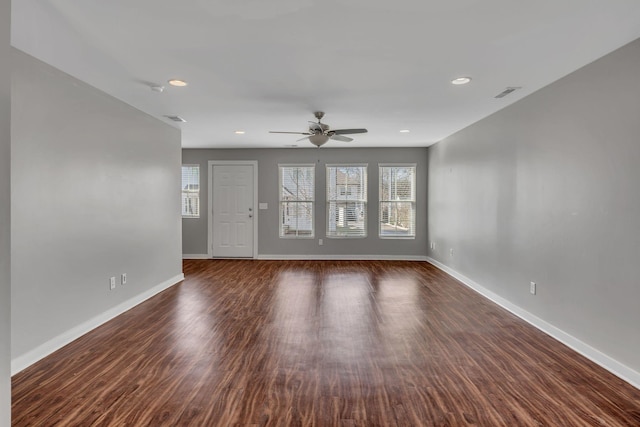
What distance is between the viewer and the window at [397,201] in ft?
25.6

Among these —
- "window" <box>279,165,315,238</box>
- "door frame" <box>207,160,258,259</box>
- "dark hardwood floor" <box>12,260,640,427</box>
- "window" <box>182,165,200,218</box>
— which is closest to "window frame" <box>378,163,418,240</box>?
"window" <box>279,165,315,238</box>

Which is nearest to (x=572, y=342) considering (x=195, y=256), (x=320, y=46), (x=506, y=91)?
(x=506, y=91)

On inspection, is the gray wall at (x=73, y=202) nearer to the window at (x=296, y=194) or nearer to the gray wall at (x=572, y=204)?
the window at (x=296, y=194)

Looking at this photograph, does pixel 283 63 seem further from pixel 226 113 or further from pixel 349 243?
pixel 349 243

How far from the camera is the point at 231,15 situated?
2.25m

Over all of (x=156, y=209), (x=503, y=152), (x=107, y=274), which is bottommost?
(x=107, y=274)

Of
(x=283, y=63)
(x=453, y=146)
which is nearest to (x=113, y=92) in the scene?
(x=283, y=63)

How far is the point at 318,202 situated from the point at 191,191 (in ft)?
9.39

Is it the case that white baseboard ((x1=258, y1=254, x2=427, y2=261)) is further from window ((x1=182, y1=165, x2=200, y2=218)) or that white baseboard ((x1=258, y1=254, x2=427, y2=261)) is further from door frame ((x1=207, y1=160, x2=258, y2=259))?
window ((x1=182, y1=165, x2=200, y2=218))

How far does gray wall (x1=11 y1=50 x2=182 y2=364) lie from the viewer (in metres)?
2.75

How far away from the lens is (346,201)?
309 inches

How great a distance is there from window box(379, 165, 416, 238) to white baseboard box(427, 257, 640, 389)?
2840 millimetres

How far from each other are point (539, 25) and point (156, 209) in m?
4.72

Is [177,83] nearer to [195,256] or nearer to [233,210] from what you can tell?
[233,210]
